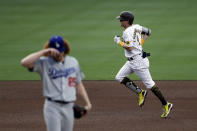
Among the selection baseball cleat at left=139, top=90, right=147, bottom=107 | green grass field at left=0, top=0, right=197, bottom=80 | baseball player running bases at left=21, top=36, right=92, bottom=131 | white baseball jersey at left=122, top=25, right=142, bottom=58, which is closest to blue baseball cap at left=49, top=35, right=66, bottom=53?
baseball player running bases at left=21, top=36, right=92, bottom=131

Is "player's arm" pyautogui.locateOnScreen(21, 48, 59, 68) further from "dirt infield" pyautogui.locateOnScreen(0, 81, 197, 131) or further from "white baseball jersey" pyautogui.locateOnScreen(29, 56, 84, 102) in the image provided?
"dirt infield" pyautogui.locateOnScreen(0, 81, 197, 131)

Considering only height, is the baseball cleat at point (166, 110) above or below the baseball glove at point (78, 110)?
below

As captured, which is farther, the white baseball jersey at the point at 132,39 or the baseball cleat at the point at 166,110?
the white baseball jersey at the point at 132,39

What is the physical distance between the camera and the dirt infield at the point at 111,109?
9.56 m

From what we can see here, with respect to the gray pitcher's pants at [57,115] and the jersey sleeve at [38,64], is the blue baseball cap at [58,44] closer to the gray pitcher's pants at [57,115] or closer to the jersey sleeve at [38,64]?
the jersey sleeve at [38,64]

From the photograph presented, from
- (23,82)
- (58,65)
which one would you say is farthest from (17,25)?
(58,65)

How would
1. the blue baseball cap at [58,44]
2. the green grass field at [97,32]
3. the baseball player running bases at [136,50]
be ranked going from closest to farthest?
the blue baseball cap at [58,44]
the baseball player running bases at [136,50]
the green grass field at [97,32]

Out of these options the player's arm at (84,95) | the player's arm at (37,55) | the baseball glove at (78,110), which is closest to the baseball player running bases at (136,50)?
the player's arm at (84,95)

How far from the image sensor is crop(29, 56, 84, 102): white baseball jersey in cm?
634

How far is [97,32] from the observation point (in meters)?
21.4


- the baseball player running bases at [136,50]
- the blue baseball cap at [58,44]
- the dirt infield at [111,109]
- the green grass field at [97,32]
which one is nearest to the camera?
the blue baseball cap at [58,44]

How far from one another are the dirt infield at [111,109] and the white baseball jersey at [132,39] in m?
1.27

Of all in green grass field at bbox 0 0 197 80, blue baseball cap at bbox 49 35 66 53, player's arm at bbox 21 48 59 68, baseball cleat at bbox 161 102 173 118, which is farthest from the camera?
green grass field at bbox 0 0 197 80

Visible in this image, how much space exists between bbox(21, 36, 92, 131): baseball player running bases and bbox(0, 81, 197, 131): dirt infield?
302 cm
